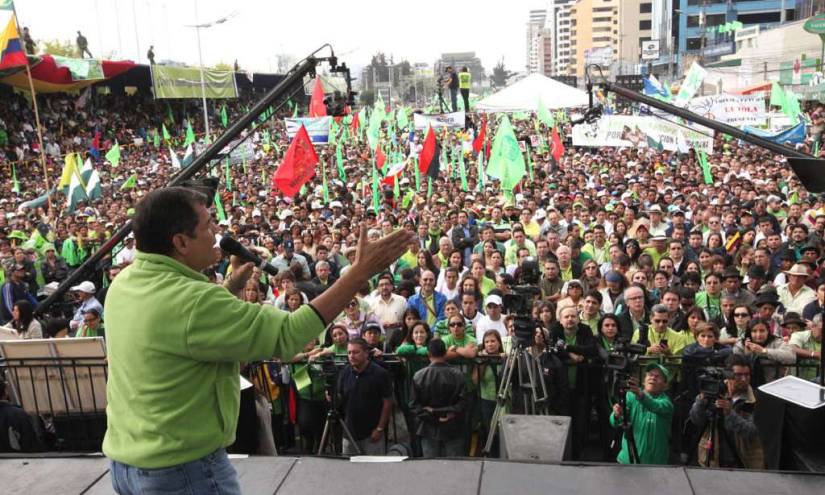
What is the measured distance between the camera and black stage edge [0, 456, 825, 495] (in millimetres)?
4129

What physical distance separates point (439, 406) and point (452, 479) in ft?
4.11

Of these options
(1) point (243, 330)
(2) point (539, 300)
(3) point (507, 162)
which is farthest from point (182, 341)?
(3) point (507, 162)

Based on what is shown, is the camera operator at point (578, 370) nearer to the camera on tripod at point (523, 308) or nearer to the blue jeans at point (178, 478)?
the camera on tripod at point (523, 308)

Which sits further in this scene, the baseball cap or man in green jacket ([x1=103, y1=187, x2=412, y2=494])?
the baseball cap

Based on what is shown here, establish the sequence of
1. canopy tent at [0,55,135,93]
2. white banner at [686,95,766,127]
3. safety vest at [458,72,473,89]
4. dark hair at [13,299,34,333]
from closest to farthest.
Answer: dark hair at [13,299,34,333]
white banner at [686,95,766,127]
safety vest at [458,72,473,89]
canopy tent at [0,55,135,93]

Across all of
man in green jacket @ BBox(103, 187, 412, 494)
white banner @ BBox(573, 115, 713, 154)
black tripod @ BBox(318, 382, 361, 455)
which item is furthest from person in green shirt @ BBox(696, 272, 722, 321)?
white banner @ BBox(573, 115, 713, 154)

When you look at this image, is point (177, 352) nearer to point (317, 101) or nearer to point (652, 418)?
point (652, 418)

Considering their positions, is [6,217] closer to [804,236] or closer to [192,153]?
[192,153]

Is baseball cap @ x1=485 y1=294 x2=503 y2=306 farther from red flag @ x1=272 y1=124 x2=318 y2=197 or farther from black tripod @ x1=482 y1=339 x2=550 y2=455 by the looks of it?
red flag @ x1=272 y1=124 x2=318 y2=197

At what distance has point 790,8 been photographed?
8931cm

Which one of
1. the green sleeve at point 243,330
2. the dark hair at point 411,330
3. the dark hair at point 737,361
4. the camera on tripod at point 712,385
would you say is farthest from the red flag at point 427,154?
the green sleeve at point 243,330

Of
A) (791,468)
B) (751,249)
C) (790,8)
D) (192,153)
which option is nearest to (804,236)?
(751,249)

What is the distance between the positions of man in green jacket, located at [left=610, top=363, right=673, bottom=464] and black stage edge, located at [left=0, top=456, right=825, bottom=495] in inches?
33.6

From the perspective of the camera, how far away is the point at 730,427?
16.0ft
